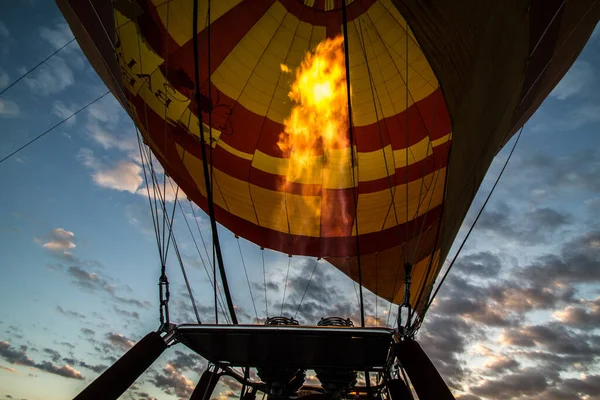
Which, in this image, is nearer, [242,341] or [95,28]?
[242,341]

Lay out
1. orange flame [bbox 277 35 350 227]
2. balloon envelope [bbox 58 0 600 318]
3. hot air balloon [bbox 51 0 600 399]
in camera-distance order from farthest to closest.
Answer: orange flame [bbox 277 35 350 227]
balloon envelope [bbox 58 0 600 318]
hot air balloon [bbox 51 0 600 399]

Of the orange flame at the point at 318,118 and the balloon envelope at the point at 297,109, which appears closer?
the balloon envelope at the point at 297,109

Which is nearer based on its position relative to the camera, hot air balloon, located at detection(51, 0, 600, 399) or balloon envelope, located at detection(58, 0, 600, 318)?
hot air balloon, located at detection(51, 0, 600, 399)

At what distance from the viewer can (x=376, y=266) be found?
8883 mm

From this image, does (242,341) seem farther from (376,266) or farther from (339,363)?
(376,266)

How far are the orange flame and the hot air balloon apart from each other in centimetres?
2

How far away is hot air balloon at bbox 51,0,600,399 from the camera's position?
408 cm

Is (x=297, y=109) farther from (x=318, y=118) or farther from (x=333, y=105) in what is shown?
(x=333, y=105)

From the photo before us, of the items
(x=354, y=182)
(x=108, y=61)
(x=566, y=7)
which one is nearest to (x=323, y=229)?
(x=354, y=182)

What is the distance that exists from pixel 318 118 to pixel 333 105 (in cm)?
37

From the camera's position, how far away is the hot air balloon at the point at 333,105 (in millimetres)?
4082

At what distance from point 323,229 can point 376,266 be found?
1407 mm

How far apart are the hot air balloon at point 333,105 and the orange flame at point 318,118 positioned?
2cm

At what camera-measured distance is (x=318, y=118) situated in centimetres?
766
